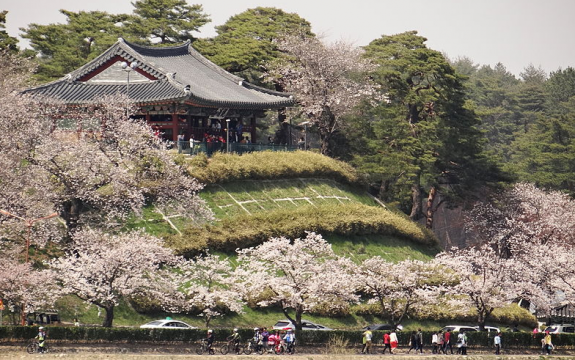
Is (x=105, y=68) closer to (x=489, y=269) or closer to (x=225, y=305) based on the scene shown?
(x=225, y=305)

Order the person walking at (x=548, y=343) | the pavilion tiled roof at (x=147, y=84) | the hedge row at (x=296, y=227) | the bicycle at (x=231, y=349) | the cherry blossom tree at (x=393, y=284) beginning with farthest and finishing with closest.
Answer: the pavilion tiled roof at (x=147, y=84) < the hedge row at (x=296, y=227) < the person walking at (x=548, y=343) < the cherry blossom tree at (x=393, y=284) < the bicycle at (x=231, y=349)

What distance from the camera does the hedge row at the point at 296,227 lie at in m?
62.5

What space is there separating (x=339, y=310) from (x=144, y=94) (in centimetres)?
→ 2516

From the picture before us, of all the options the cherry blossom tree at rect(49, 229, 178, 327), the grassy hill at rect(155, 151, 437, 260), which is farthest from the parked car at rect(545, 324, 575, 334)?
the cherry blossom tree at rect(49, 229, 178, 327)

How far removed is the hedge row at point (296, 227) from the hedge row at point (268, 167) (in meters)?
4.96

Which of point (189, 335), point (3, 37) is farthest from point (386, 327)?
point (3, 37)

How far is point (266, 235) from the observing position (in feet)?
213

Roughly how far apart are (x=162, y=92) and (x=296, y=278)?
25283 millimetres

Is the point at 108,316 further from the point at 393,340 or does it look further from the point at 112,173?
the point at 393,340

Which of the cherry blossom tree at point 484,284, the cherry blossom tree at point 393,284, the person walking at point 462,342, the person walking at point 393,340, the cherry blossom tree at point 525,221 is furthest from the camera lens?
the cherry blossom tree at point 525,221

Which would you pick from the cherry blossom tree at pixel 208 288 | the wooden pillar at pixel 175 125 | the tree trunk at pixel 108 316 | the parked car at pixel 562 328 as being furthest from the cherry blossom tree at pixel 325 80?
the tree trunk at pixel 108 316

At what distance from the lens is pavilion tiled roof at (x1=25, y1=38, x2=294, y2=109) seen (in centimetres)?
7481

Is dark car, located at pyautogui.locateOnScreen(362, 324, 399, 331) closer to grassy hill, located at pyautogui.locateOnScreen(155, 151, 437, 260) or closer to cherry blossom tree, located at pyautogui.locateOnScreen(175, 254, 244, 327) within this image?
cherry blossom tree, located at pyautogui.locateOnScreen(175, 254, 244, 327)

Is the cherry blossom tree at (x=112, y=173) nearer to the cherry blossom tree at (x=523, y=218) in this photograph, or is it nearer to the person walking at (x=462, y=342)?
the person walking at (x=462, y=342)
